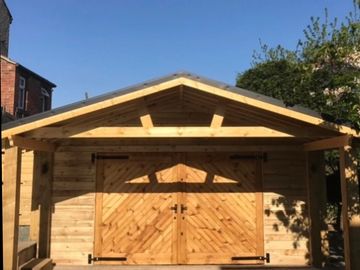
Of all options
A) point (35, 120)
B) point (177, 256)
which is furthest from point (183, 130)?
point (177, 256)

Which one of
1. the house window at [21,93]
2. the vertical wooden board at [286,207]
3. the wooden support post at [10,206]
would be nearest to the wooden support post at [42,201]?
the wooden support post at [10,206]

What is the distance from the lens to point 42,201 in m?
8.77

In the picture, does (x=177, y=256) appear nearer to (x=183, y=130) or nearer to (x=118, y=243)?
(x=118, y=243)

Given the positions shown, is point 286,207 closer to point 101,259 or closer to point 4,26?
point 101,259

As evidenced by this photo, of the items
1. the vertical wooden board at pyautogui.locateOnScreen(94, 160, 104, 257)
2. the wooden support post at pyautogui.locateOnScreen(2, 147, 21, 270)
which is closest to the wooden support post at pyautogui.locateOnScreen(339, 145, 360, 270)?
the vertical wooden board at pyautogui.locateOnScreen(94, 160, 104, 257)

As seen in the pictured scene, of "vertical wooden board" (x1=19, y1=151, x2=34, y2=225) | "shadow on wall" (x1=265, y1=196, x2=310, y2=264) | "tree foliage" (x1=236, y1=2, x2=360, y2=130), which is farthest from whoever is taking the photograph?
"vertical wooden board" (x1=19, y1=151, x2=34, y2=225)

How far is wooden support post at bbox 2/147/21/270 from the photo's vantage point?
642 cm

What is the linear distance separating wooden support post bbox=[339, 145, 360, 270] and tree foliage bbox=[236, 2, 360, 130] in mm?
717

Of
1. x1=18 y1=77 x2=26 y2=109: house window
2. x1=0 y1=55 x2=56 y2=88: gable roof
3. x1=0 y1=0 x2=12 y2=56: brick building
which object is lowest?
x1=18 y1=77 x2=26 y2=109: house window

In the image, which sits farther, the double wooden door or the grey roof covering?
the double wooden door

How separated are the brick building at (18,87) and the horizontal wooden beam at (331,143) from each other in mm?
14664

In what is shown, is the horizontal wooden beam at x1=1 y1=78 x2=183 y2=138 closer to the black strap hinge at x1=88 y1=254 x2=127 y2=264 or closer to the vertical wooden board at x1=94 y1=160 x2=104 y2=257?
the vertical wooden board at x1=94 y1=160 x2=104 y2=257

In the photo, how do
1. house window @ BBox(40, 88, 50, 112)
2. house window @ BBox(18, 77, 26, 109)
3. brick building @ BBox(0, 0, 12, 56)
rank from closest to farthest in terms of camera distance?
house window @ BBox(18, 77, 26, 109), house window @ BBox(40, 88, 50, 112), brick building @ BBox(0, 0, 12, 56)

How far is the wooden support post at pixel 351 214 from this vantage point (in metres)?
6.39
